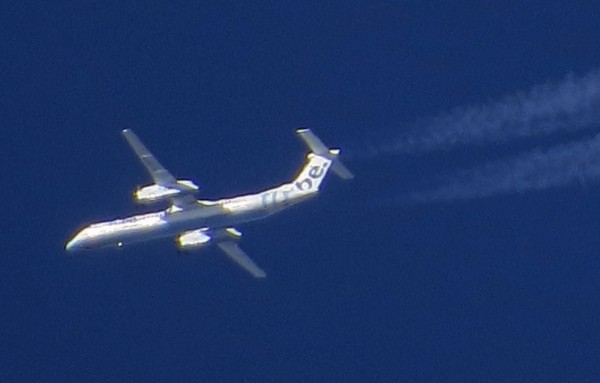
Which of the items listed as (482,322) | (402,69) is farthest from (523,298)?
(402,69)

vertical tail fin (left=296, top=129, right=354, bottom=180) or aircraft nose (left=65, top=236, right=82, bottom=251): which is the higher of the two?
vertical tail fin (left=296, top=129, right=354, bottom=180)

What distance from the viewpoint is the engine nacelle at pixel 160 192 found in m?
117

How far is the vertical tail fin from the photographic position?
372ft

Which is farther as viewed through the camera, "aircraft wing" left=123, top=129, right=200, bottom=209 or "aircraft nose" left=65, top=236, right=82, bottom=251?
"aircraft nose" left=65, top=236, right=82, bottom=251

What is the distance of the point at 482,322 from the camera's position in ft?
437

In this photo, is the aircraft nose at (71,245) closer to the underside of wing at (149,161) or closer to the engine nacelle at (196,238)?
the engine nacelle at (196,238)

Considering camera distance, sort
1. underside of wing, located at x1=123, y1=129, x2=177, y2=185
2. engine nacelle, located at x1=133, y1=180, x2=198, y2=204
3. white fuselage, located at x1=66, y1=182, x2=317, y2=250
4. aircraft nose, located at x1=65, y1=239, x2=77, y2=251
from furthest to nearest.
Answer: aircraft nose, located at x1=65, y1=239, x2=77, y2=251
engine nacelle, located at x1=133, y1=180, x2=198, y2=204
white fuselage, located at x1=66, y1=182, x2=317, y2=250
underside of wing, located at x1=123, y1=129, x2=177, y2=185

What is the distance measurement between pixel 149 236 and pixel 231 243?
16.7 feet

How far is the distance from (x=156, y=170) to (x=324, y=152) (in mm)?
7892

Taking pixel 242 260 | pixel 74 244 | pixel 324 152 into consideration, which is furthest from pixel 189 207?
pixel 324 152

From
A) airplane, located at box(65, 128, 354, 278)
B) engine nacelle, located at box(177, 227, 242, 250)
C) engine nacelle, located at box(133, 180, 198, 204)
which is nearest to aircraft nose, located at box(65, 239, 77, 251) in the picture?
airplane, located at box(65, 128, 354, 278)

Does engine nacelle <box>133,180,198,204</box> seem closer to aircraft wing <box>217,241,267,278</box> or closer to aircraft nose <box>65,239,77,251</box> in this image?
aircraft nose <box>65,239,77,251</box>

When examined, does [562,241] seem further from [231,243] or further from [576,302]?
[231,243]

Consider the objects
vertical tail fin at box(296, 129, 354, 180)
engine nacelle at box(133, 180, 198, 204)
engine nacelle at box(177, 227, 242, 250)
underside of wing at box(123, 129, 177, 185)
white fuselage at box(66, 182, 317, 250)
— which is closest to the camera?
vertical tail fin at box(296, 129, 354, 180)
